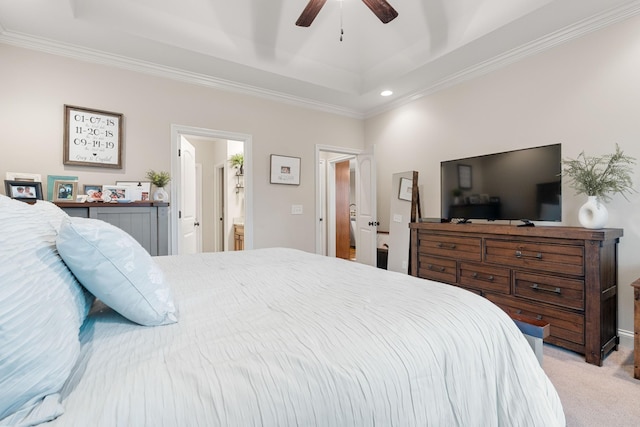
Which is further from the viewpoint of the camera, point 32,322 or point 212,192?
point 212,192

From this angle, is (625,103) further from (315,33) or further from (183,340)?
(183,340)

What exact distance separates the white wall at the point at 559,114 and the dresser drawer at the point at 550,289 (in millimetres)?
627

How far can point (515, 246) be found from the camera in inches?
102

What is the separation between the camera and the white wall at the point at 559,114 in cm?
244

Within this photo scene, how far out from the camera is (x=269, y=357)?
0.70 metres

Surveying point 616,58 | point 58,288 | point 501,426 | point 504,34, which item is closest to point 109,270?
point 58,288

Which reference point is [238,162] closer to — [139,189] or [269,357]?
[139,189]

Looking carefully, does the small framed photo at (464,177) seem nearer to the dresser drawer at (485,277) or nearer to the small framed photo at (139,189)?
the dresser drawer at (485,277)

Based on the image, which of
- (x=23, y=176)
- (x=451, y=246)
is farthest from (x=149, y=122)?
(x=451, y=246)

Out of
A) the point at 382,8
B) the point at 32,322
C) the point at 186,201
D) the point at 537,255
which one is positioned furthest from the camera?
the point at 186,201

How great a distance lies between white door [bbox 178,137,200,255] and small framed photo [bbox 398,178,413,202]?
2869 millimetres

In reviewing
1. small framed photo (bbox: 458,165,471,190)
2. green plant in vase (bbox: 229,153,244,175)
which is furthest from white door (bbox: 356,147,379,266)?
green plant in vase (bbox: 229,153,244,175)

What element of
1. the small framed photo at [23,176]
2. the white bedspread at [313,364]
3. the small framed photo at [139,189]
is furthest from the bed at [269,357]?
the small framed photo at [23,176]

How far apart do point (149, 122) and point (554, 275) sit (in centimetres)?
413
